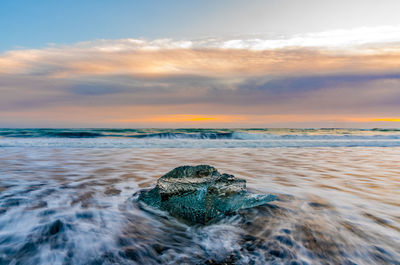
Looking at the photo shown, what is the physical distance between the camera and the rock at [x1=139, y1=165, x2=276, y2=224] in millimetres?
2330

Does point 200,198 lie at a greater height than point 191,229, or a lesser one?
greater

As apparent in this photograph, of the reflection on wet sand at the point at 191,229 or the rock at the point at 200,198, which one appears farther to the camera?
the rock at the point at 200,198

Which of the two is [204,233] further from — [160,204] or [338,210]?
[338,210]

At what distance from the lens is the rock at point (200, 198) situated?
7.64 feet

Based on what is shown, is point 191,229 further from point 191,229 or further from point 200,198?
point 200,198

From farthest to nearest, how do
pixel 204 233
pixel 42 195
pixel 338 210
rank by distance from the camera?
pixel 42 195 → pixel 338 210 → pixel 204 233

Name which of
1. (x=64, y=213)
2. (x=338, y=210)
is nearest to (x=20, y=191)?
(x=64, y=213)

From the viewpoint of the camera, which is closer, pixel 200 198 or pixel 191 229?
pixel 191 229

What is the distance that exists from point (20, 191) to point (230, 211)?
2738 mm

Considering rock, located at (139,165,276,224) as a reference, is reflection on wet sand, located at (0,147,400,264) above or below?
below

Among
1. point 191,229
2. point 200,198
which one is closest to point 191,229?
point 191,229

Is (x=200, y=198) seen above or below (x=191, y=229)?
above

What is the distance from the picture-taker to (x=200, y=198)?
7.77 feet

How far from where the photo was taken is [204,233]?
209 cm
